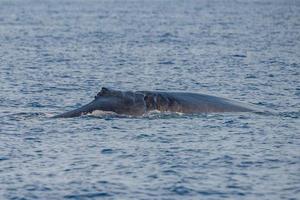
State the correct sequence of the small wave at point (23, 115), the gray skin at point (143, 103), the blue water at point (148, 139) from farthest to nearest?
the small wave at point (23, 115), the gray skin at point (143, 103), the blue water at point (148, 139)

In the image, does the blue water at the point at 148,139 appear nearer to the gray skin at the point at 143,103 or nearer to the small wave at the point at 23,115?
the small wave at the point at 23,115

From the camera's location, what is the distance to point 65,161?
2156 centimetres

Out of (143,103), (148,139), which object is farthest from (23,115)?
(148,139)

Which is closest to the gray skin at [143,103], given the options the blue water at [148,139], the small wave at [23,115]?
the blue water at [148,139]

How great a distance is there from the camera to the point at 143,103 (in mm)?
26500

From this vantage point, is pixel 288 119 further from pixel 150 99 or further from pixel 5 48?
pixel 5 48

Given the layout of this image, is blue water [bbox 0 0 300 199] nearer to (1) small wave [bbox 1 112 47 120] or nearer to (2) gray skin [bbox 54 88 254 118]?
(1) small wave [bbox 1 112 47 120]

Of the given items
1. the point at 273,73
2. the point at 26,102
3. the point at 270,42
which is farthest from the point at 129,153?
the point at 270,42

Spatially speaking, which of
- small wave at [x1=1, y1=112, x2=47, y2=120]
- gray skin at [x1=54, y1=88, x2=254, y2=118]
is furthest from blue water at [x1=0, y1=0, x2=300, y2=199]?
gray skin at [x1=54, y1=88, x2=254, y2=118]

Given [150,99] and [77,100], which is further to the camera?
[77,100]

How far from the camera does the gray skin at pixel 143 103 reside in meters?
26.3

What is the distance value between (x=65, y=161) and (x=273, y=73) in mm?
22526

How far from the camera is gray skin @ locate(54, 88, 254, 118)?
26.3 metres

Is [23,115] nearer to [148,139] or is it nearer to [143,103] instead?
[143,103]
